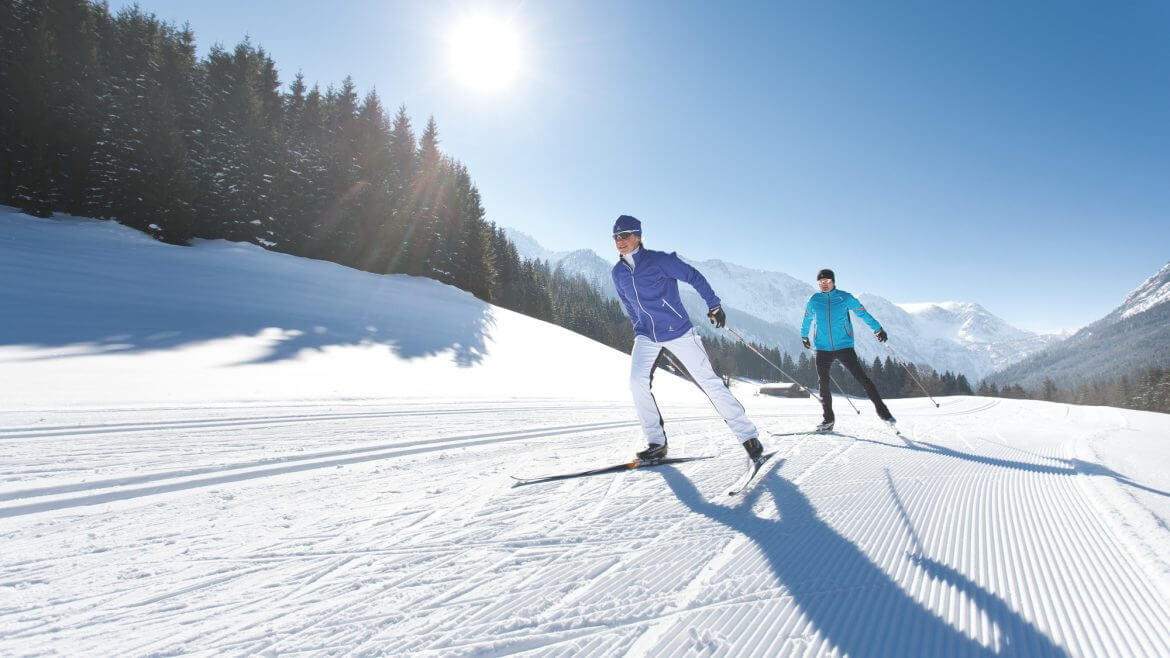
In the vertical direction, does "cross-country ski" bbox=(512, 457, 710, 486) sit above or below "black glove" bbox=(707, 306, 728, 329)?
below

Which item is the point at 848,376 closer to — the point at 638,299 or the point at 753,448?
the point at 753,448

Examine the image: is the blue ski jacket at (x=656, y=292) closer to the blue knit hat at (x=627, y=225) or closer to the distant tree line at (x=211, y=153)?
the blue knit hat at (x=627, y=225)

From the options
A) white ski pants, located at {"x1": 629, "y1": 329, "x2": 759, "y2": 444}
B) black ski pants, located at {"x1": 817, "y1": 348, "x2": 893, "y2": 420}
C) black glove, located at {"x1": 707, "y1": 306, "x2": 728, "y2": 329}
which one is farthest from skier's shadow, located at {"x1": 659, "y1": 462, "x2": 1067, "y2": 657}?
black ski pants, located at {"x1": 817, "y1": 348, "x2": 893, "y2": 420}

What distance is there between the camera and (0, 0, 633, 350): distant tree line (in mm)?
18328

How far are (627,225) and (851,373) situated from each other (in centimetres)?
351

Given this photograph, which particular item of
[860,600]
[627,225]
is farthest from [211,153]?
[860,600]

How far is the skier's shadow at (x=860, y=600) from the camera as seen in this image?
1.30 metres

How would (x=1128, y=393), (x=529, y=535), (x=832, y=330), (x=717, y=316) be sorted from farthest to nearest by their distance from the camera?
(x=1128, y=393) < (x=832, y=330) < (x=717, y=316) < (x=529, y=535)

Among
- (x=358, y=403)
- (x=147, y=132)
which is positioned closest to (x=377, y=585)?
(x=358, y=403)

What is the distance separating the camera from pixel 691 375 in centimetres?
364

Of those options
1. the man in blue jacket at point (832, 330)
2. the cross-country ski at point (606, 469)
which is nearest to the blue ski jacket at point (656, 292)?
the cross-country ski at point (606, 469)

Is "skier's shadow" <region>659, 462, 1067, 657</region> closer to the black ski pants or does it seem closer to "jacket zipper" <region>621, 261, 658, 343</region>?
"jacket zipper" <region>621, 261, 658, 343</region>

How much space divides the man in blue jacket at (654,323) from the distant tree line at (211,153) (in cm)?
2369

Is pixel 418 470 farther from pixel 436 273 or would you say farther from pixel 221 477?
pixel 436 273
